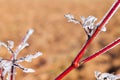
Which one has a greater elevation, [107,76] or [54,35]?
[54,35]

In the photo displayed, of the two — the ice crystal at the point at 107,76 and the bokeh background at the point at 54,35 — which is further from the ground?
the bokeh background at the point at 54,35

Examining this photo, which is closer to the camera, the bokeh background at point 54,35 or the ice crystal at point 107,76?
the ice crystal at point 107,76

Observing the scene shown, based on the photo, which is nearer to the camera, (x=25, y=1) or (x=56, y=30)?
(x=56, y=30)

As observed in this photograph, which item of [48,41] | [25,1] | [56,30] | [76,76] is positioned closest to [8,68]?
[76,76]

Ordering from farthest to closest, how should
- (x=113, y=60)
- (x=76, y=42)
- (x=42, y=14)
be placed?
(x=42, y=14) → (x=76, y=42) → (x=113, y=60)

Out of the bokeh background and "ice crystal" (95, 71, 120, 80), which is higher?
the bokeh background

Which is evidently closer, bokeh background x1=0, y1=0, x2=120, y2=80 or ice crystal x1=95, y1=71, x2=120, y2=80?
ice crystal x1=95, y1=71, x2=120, y2=80

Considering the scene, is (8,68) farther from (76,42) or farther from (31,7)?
(31,7)

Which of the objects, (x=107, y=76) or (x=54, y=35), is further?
(x=54, y=35)
